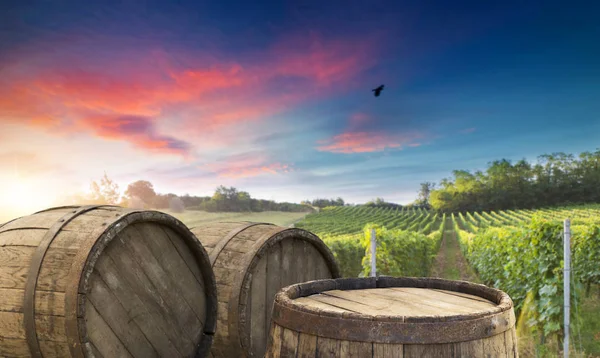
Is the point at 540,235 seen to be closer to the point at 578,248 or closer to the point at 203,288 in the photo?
the point at 578,248

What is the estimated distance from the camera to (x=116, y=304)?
2.09 m

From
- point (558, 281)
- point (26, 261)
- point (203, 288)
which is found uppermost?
point (26, 261)

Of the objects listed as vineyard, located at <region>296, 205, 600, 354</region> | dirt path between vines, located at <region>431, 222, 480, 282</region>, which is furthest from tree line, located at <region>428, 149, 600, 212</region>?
vineyard, located at <region>296, 205, 600, 354</region>

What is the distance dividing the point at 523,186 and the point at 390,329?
78.0 meters

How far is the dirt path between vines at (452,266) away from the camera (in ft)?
61.1

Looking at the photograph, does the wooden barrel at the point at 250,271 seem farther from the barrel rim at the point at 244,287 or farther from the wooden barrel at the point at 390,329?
the wooden barrel at the point at 390,329

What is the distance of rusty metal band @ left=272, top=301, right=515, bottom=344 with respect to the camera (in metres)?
1.48

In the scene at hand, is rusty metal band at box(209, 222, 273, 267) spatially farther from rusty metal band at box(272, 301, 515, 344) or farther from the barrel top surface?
rusty metal band at box(272, 301, 515, 344)

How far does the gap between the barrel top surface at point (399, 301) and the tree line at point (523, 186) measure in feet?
209

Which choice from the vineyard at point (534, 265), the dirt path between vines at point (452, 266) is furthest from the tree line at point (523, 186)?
the vineyard at point (534, 265)

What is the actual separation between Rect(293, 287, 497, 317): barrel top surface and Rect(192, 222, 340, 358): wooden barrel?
0.93m

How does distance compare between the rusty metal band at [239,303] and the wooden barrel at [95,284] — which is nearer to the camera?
the wooden barrel at [95,284]

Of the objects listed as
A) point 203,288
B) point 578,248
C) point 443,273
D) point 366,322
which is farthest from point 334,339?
point 443,273

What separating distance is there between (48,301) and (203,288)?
93 cm
